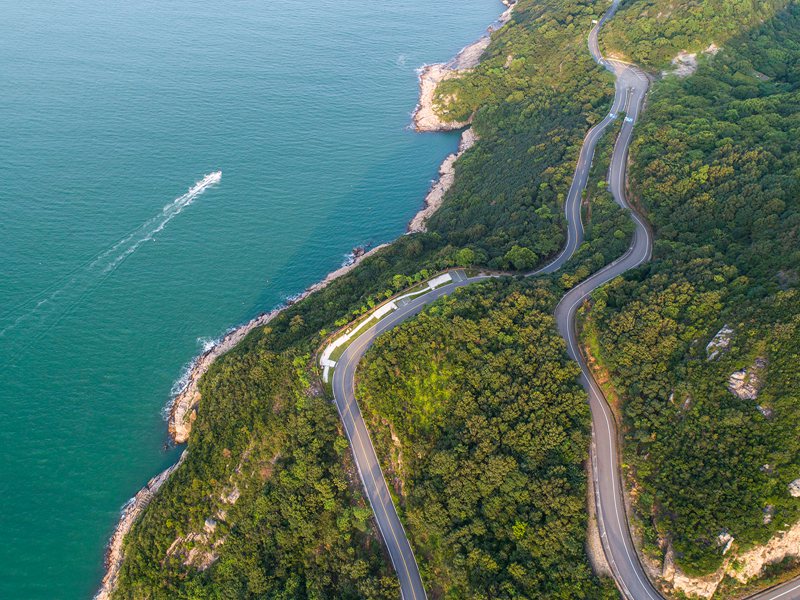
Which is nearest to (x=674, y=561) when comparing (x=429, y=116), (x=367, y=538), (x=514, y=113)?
(x=367, y=538)

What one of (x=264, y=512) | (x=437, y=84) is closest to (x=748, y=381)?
(x=264, y=512)

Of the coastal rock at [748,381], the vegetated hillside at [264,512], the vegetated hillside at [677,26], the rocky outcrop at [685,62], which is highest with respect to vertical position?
the vegetated hillside at [677,26]

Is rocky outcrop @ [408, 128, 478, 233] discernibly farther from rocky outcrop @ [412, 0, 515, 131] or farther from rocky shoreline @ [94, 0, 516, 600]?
rocky outcrop @ [412, 0, 515, 131]

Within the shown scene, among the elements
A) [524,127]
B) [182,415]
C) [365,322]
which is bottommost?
[365,322]

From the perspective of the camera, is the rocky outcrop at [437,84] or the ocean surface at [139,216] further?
the rocky outcrop at [437,84]

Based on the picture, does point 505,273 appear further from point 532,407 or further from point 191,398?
point 191,398

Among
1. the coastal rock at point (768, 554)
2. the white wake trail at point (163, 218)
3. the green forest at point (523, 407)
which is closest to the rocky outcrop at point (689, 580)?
the green forest at point (523, 407)

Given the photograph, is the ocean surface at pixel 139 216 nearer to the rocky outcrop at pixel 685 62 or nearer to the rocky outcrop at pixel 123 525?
the rocky outcrop at pixel 123 525

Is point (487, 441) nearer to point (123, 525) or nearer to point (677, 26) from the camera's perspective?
point (123, 525)
